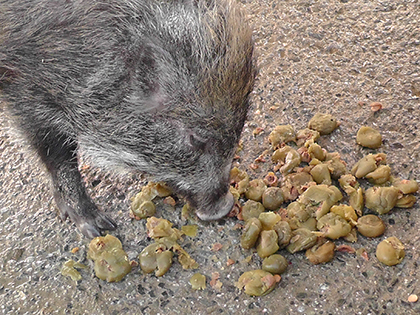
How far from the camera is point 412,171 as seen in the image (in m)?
2.54

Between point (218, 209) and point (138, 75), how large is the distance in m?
0.78

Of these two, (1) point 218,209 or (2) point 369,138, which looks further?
(2) point 369,138

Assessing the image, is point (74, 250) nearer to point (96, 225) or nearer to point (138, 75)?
point (96, 225)

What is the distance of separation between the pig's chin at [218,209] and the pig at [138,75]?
18 centimetres

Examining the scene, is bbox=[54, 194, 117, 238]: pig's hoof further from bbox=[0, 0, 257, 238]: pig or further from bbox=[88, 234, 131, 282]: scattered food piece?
bbox=[0, 0, 257, 238]: pig

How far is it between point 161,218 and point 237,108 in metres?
0.76

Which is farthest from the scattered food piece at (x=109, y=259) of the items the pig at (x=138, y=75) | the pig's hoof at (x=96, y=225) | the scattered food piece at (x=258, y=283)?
the scattered food piece at (x=258, y=283)

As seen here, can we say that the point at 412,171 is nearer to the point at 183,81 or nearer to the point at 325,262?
the point at 325,262

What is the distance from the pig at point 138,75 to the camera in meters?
1.99

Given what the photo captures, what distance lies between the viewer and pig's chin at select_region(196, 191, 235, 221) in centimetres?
241

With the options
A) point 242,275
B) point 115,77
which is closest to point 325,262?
point 242,275

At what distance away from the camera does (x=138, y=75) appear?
2.03m

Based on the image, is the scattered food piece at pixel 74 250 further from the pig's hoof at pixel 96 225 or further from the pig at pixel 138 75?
the pig at pixel 138 75

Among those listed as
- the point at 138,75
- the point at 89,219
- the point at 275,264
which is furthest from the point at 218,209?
the point at 138,75
